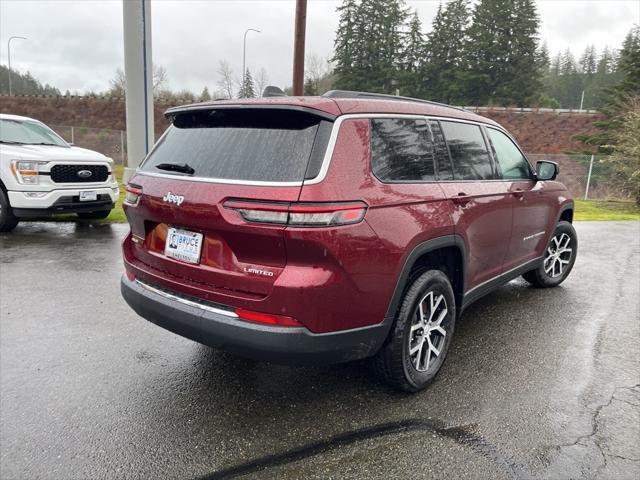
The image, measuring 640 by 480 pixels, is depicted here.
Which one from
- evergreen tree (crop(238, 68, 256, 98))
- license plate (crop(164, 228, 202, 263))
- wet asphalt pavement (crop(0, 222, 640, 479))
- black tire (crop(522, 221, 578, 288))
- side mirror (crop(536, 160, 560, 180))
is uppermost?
evergreen tree (crop(238, 68, 256, 98))

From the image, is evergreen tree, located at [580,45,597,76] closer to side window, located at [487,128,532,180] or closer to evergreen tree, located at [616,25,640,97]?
evergreen tree, located at [616,25,640,97]

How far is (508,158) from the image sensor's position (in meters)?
4.31

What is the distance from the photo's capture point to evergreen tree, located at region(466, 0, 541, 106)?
1802 inches

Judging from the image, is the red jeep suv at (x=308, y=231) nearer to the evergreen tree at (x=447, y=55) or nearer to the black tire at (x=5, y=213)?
the black tire at (x=5, y=213)

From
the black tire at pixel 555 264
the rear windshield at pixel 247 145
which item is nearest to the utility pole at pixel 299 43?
the black tire at pixel 555 264

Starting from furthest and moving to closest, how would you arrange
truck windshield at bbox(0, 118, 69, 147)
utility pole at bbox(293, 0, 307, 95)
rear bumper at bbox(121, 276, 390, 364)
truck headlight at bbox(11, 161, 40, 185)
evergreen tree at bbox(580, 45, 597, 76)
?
1. evergreen tree at bbox(580, 45, 597, 76)
2. utility pole at bbox(293, 0, 307, 95)
3. truck windshield at bbox(0, 118, 69, 147)
4. truck headlight at bbox(11, 161, 40, 185)
5. rear bumper at bbox(121, 276, 390, 364)

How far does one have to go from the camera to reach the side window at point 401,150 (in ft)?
8.91

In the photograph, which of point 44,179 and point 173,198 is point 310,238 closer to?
point 173,198

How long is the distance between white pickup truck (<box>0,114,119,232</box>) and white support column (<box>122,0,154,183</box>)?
3.85 m

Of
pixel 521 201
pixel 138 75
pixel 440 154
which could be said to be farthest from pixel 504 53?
pixel 440 154

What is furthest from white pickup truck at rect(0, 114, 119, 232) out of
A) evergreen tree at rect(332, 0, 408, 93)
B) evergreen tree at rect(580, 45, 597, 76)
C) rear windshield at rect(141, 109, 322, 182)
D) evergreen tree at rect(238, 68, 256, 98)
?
evergreen tree at rect(580, 45, 597, 76)

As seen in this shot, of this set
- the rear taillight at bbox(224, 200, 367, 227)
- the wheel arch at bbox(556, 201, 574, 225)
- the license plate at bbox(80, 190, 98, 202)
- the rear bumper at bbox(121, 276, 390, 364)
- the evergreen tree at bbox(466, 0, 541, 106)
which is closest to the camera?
the rear taillight at bbox(224, 200, 367, 227)

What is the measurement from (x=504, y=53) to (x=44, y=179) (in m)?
48.1

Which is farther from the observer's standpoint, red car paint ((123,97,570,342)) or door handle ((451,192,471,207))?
door handle ((451,192,471,207))
